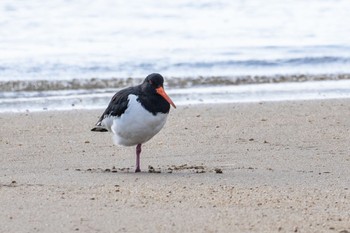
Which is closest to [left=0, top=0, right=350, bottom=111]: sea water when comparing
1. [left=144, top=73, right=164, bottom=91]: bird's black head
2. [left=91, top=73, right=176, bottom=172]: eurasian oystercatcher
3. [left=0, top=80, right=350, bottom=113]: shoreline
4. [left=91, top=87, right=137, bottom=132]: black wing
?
[left=0, top=80, right=350, bottom=113]: shoreline

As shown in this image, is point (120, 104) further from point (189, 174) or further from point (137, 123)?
point (189, 174)

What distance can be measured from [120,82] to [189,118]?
15.2 ft

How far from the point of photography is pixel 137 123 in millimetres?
8539

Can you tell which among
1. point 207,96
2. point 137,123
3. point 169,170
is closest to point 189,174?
point 169,170

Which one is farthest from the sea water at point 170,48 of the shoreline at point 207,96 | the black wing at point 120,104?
the black wing at point 120,104

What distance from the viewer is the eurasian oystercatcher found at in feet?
28.0

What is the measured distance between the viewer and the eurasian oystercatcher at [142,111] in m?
8.52

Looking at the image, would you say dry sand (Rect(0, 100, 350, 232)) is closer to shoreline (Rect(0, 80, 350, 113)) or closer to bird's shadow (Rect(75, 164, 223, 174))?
bird's shadow (Rect(75, 164, 223, 174))

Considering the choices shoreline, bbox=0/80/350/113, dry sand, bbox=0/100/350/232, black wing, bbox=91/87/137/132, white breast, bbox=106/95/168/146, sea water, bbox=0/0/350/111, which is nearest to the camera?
dry sand, bbox=0/100/350/232

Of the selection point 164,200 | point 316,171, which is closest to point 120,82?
point 316,171

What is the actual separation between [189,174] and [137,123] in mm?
666

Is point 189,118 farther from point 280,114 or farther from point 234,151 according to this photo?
point 234,151

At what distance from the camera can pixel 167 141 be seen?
10102mm

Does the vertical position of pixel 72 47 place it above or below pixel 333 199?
below
